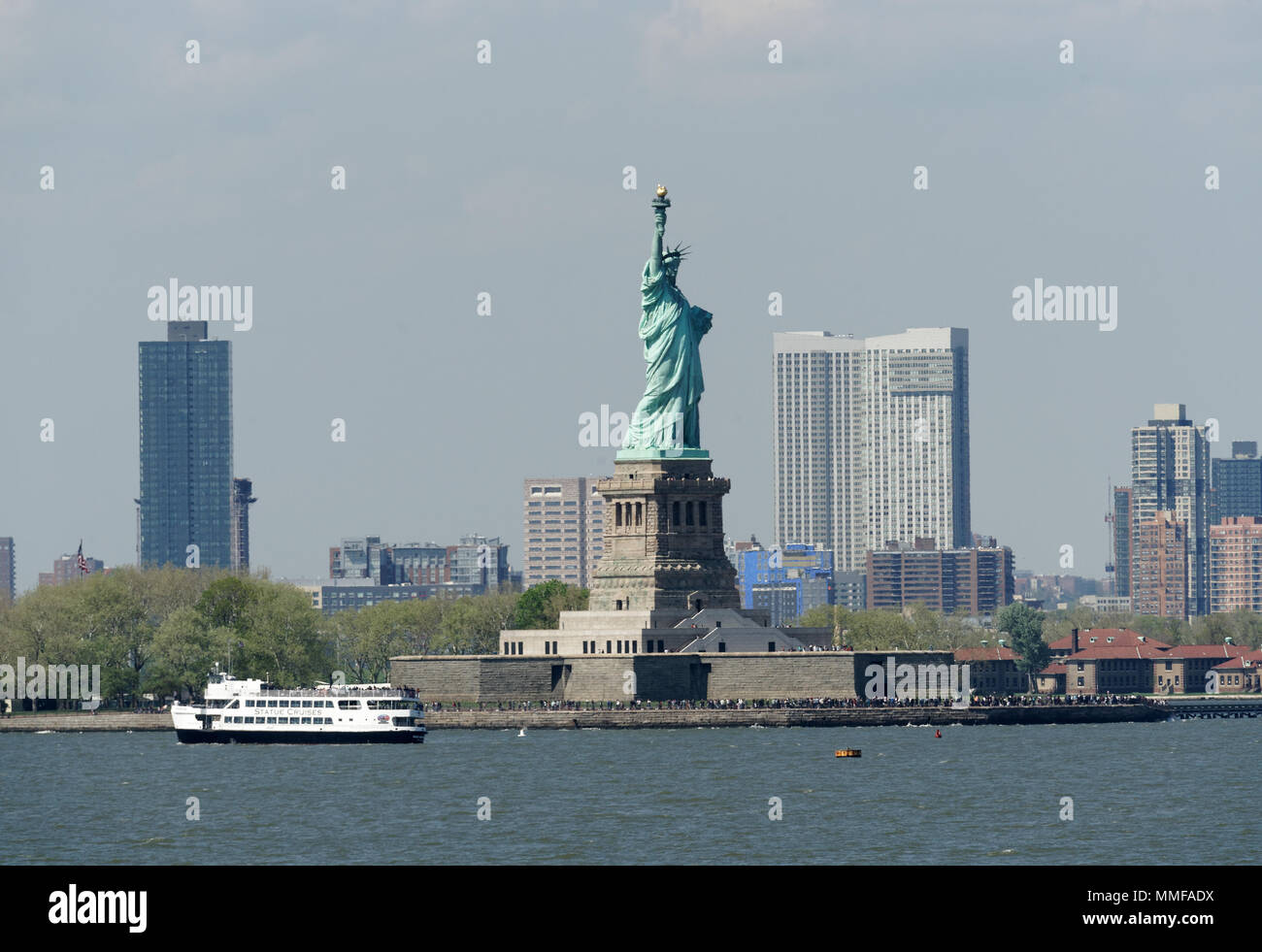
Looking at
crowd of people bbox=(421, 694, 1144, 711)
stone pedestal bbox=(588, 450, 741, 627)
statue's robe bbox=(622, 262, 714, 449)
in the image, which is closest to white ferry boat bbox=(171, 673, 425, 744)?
crowd of people bbox=(421, 694, 1144, 711)

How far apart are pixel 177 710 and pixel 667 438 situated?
111 ft

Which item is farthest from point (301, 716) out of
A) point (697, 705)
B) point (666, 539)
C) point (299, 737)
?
point (666, 539)

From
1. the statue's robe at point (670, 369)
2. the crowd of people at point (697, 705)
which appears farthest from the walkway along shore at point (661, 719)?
the statue's robe at point (670, 369)

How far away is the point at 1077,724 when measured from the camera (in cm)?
15225

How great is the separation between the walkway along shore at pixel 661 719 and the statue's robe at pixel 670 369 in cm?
1805

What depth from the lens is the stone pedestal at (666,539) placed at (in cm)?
14862

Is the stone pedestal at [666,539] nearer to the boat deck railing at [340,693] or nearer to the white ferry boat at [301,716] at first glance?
the white ferry boat at [301,716]

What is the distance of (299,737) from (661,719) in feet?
67.2

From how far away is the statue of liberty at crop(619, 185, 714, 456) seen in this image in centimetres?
15025

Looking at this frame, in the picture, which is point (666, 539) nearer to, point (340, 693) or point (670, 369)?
point (670, 369)

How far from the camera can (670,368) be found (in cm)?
15062

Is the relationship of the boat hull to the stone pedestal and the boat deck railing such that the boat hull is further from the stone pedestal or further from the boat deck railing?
the stone pedestal

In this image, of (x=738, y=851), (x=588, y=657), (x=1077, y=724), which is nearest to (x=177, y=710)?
(x=588, y=657)
